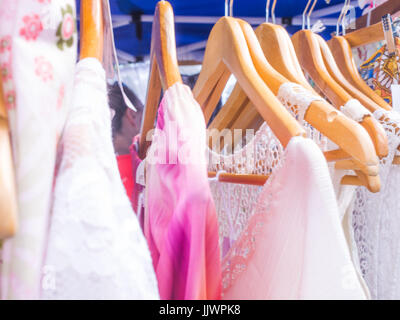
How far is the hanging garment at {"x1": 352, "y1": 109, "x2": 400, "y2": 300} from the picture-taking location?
522mm

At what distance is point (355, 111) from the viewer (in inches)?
18.5

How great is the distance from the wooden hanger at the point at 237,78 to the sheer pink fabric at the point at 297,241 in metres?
0.04

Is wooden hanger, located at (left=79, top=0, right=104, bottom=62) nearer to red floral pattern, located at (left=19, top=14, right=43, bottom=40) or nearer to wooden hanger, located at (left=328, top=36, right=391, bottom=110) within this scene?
red floral pattern, located at (left=19, top=14, right=43, bottom=40)

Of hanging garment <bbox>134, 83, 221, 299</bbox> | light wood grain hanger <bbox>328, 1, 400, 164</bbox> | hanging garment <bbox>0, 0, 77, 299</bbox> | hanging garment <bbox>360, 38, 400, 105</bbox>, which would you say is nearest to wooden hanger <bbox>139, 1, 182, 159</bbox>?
hanging garment <bbox>134, 83, 221, 299</bbox>

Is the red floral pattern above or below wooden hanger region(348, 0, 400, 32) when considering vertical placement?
below

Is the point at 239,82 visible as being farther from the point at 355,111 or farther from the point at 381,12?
the point at 381,12

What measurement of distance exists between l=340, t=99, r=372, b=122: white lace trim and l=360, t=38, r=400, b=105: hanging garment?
0.92 feet

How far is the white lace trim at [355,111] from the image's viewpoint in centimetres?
45

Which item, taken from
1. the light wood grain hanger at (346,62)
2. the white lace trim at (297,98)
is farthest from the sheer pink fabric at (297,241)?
the light wood grain hanger at (346,62)

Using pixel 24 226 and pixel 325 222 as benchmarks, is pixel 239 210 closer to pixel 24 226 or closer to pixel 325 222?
pixel 325 222

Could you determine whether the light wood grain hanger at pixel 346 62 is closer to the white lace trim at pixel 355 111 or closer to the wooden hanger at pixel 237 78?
the white lace trim at pixel 355 111
